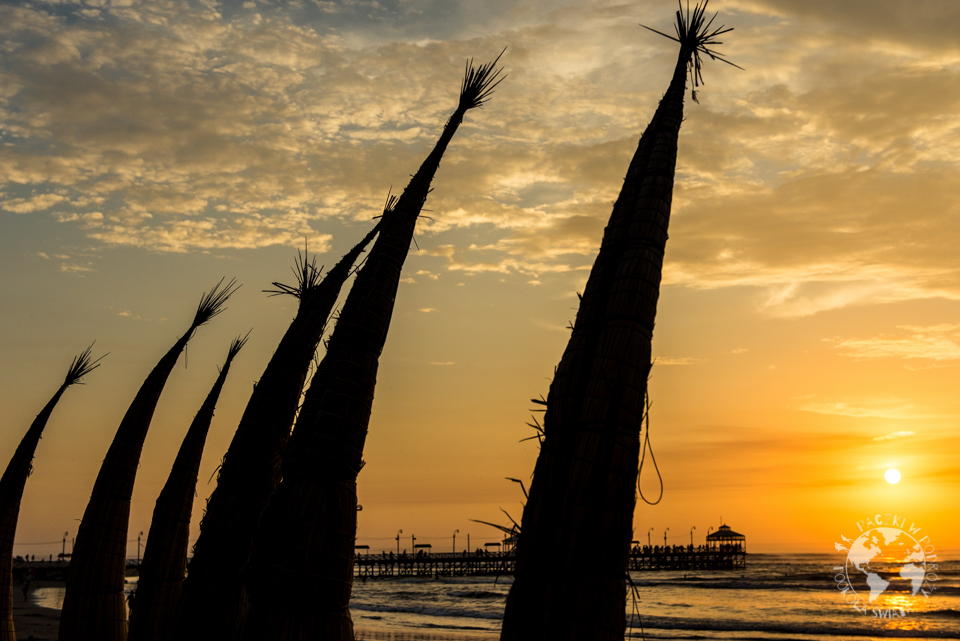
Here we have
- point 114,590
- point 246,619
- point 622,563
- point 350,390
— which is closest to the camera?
point 622,563

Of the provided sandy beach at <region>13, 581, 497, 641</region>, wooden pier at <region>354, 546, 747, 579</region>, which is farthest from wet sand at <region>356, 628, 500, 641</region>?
wooden pier at <region>354, 546, 747, 579</region>

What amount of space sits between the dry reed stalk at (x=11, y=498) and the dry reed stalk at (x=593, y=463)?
1224 centimetres

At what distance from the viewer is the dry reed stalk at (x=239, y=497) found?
577 centimetres

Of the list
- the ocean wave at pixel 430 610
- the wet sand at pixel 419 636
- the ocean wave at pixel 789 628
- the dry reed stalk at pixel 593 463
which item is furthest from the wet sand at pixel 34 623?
the ocean wave at pixel 789 628

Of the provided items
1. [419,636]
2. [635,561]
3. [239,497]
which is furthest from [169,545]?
[635,561]

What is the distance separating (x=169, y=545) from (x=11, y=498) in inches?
198

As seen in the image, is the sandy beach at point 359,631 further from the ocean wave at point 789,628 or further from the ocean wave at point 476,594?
the ocean wave at point 476,594

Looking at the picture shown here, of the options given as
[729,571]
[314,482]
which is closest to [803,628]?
[314,482]

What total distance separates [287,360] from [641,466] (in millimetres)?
3945

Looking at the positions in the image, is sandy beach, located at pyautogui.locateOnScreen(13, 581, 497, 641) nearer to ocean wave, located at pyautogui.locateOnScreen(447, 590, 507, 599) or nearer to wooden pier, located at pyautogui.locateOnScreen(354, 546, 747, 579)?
ocean wave, located at pyautogui.locateOnScreen(447, 590, 507, 599)

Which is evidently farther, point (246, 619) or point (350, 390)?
point (350, 390)

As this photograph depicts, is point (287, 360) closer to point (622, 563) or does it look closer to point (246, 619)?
point (246, 619)

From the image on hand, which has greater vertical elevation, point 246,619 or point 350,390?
point 350,390

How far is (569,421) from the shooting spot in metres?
3.15
